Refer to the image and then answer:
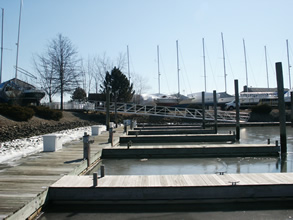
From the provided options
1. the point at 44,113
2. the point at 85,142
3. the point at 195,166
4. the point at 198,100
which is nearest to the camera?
the point at 85,142

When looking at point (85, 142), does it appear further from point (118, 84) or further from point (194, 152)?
point (118, 84)

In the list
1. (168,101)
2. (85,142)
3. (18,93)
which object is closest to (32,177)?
(85,142)

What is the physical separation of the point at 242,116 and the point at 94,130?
858 inches

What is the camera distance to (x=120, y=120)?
3192 cm

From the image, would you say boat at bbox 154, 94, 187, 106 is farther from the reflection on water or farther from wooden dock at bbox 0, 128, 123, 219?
wooden dock at bbox 0, 128, 123, 219

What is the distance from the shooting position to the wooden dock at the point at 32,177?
14.6ft

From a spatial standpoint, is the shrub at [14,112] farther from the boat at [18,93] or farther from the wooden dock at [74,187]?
the wooden dock at [74,187]

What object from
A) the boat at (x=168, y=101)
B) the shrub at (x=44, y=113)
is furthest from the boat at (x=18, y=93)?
the boat at (x=168, y=101)

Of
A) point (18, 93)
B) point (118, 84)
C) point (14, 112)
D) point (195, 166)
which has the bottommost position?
point (195, 166)

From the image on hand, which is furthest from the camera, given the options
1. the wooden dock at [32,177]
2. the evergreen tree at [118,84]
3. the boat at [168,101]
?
the boat at [168,101]

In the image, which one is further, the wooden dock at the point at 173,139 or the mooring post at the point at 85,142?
the wooden dock at the point at 173,139

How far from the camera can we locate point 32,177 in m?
6.05

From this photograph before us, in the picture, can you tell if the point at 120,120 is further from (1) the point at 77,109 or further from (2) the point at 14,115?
(2) the point at 14,115

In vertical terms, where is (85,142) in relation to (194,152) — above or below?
above
